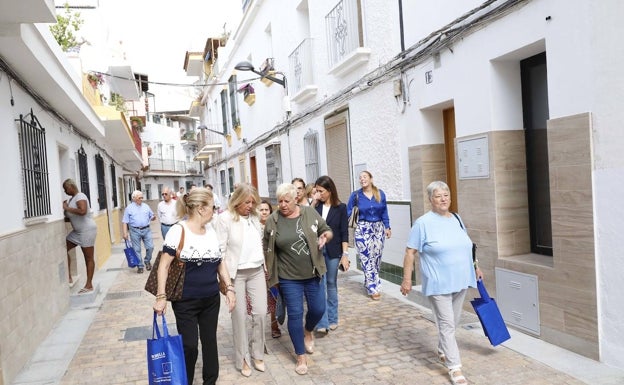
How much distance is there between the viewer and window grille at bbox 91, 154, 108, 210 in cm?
1245

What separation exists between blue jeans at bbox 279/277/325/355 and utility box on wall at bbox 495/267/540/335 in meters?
1.88

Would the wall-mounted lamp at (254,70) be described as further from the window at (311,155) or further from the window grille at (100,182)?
the window grille at (100,182)

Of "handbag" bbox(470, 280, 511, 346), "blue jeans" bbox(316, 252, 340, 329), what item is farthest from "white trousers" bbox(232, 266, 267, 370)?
"handbag" bbox(470, 280, 511, 346)

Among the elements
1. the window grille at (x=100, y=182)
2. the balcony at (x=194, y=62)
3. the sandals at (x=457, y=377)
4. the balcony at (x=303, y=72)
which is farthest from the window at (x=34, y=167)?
the balcony at (x=194, y=62)

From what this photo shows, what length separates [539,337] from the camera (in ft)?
15.0

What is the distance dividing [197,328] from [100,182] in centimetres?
1015

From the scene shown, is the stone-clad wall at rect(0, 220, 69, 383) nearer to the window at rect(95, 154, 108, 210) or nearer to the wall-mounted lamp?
the wall-mounted lamp

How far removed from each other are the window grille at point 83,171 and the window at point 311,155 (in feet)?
15.0

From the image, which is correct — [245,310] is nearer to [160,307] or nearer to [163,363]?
[160,307]

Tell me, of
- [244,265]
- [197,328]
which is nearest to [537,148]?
[244,265]

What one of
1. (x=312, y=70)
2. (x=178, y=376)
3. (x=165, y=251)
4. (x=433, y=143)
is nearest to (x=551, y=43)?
(x=433, y=143)

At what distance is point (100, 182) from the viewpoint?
42.1 ft

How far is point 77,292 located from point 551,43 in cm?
699

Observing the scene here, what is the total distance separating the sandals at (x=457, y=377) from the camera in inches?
151
